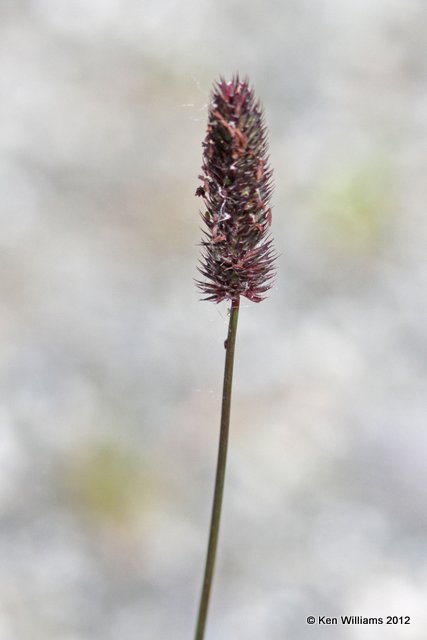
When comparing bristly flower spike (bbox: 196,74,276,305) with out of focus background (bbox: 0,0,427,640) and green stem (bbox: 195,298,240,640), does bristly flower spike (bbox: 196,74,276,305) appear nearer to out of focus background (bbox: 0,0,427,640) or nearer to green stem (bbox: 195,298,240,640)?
green stem (bbox: 195,298,240,640)

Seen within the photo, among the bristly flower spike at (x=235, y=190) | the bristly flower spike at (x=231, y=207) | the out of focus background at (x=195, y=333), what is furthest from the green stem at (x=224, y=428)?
the out of focus background at (x=195, y=333)

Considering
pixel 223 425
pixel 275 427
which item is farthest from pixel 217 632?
pixel 223 425

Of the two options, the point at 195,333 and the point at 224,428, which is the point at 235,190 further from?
the point at 195,333

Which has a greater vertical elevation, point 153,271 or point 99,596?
point 153,271

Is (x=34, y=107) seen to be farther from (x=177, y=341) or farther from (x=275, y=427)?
(x=275, y=427)

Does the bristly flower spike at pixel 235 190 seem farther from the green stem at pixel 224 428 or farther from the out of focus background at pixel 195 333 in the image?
the out of focus background at pixel 195 333

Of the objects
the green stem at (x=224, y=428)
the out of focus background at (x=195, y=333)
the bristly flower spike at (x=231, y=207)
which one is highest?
the out of focus background at (x=195, y=333)

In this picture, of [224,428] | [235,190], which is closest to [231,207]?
[235,190]
